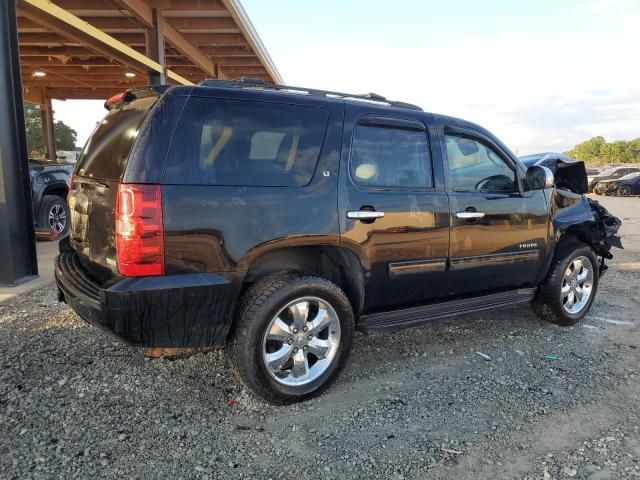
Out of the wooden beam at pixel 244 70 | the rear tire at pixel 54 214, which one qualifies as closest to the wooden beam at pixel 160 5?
the rear tire at pixel 54 214

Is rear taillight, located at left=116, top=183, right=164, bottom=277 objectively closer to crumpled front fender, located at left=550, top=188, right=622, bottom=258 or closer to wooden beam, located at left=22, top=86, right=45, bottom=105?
crumpled front fender, located at left=550, top=188, right=622, bottom=258

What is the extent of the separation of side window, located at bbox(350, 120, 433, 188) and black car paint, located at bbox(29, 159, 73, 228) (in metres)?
6.41

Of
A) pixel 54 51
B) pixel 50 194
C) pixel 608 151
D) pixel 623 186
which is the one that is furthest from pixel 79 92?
pixel 608 151

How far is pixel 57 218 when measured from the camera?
848 cm

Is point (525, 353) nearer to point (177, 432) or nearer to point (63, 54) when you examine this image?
point (177, 432)

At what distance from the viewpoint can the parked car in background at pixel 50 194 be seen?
795 cm

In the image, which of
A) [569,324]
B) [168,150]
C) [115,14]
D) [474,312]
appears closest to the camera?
[168,150]

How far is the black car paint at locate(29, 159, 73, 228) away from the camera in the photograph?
7914 mm

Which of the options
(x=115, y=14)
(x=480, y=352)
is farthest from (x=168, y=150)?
(x=115, y=14)

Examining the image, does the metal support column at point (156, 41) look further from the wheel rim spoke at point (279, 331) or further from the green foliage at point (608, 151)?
the green foliage at point (608, 151)

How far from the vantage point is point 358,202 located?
3232mm

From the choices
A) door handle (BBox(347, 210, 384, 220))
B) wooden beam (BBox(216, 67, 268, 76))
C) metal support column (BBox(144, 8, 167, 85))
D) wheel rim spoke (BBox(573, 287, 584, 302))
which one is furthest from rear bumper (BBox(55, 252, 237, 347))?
wooden beam (BBox(216, 67, 268, 76))

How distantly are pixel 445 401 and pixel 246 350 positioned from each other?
4.42 feet

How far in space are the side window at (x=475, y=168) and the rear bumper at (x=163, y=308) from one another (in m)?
2.04
